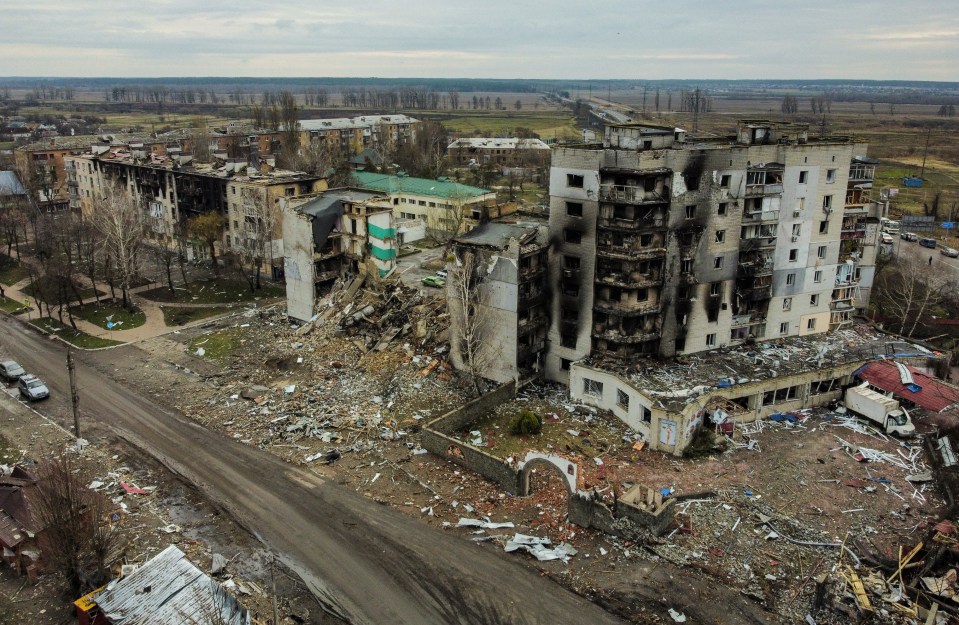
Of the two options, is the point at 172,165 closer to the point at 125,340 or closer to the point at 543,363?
the point at 125,340

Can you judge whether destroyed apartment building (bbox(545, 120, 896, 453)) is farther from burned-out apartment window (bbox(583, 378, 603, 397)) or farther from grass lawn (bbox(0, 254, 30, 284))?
grass lawn (bbox(0, 254, 30, 284))

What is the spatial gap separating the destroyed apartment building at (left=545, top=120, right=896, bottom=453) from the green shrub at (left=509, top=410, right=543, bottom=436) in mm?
4718

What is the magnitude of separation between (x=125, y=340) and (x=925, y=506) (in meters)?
53.4

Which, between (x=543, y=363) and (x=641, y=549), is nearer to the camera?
(x=641, y=549)

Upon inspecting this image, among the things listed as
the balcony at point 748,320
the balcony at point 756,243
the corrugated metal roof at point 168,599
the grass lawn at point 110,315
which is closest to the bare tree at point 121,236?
the grass lawn at point 110,315

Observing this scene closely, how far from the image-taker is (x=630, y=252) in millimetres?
38406

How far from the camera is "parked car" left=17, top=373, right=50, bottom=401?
41.6 m

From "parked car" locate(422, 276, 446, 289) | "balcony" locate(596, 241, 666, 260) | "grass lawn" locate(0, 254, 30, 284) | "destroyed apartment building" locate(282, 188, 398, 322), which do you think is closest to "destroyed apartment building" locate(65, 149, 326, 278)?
"destroyed apartment building" locate(282, 188, 398, 322)

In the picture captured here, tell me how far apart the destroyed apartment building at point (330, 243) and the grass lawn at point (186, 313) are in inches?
329

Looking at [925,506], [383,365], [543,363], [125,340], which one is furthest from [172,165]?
[925,506]

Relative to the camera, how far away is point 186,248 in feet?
244

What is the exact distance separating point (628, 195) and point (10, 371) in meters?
42.1

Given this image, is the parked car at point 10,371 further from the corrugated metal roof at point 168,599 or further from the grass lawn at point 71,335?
the corrugated metal roof at point 168,599

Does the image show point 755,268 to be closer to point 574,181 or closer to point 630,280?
point 630,280
